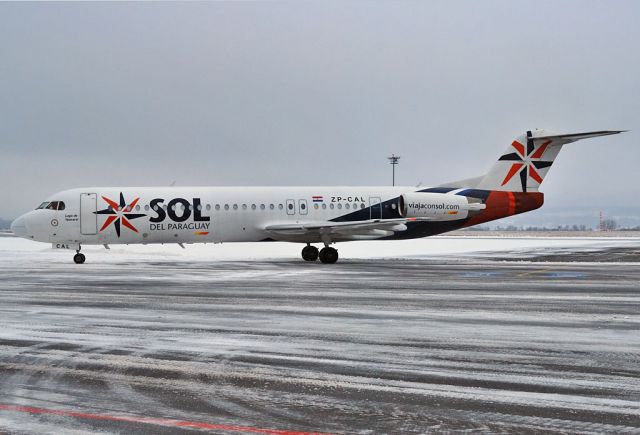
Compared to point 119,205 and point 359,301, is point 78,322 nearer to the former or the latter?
point 359,301

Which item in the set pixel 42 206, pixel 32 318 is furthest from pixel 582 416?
pixel 42 206

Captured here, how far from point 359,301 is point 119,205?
1783 cm

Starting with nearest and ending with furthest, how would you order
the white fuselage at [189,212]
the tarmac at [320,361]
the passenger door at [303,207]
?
the tarmac at [320,361], the white fuselage at [189,212], the passenger door at [303,207]

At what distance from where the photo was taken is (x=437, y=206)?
30734 millimetres

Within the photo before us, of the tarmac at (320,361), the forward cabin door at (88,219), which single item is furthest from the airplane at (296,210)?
the tarmac at (320,361)

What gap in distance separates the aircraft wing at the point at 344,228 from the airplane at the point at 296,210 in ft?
0.15

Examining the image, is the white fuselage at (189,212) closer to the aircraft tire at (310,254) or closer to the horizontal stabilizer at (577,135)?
the aircraft tire at (310,254)

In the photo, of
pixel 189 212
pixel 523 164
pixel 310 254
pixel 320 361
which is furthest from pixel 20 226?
pixel 320 361

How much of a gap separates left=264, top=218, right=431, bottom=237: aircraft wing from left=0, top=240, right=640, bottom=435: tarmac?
1208cm

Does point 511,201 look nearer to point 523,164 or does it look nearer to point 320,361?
point 523,164

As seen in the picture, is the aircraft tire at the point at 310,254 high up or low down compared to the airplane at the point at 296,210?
down

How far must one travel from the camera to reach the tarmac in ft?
18.4

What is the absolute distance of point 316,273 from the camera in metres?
22.2

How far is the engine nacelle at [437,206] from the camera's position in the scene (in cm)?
3023
